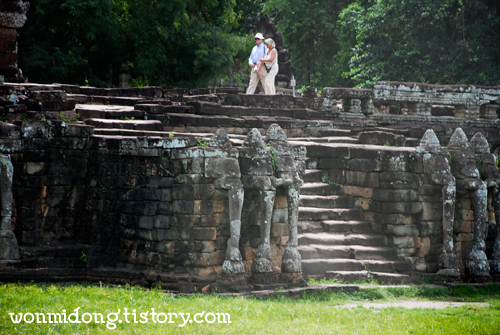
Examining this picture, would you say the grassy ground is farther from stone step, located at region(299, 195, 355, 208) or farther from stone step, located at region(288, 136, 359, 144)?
stone step, located at region(288, 136, 359, 144)

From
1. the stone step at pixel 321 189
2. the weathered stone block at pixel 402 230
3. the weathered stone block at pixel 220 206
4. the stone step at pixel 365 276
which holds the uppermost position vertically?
the stone step at pixel 321 189

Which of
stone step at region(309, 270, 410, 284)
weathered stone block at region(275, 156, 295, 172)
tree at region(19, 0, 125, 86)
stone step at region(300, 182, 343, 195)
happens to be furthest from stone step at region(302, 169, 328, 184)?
tree at region(19, 0, 125, 86)

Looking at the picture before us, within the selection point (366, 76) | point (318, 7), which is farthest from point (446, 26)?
point (318, 7)

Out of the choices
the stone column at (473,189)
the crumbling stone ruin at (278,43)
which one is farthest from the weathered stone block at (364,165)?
the crumbling stone ruin at (278,43)

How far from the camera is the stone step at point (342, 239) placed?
38.7ft

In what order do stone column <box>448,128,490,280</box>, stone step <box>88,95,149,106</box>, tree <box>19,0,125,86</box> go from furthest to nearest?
1. tree <box>19,0,125,86</box>
2. stone step <box>88,95,149,106</box>
3. stone column <box>448,128,490,280</box>

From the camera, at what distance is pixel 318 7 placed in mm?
31047

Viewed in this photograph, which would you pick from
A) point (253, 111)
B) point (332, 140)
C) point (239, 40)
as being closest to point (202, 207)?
point (332, 140)

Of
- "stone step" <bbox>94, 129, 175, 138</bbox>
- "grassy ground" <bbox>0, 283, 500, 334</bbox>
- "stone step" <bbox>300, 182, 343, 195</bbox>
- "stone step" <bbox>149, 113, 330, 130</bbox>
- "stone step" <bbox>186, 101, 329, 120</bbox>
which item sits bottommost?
"grassy ground" <bbox>0, 283, 500, 334</bbox>

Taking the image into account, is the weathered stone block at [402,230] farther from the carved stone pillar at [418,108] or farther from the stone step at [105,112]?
the carved stone pillar at [418,108]

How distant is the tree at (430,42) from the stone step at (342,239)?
13851 millimetres

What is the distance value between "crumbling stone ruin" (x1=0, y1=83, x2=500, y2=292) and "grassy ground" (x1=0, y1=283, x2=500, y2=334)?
0.73m

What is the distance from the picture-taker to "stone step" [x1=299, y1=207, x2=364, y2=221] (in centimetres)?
1224

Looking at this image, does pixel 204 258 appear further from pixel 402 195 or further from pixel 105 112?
pixel 105 112
